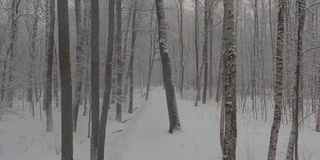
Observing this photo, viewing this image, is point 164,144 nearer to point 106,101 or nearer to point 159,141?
point 159,141

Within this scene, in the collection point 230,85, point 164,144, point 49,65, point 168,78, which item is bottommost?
point 164,144

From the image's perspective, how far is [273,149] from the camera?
7883 mm

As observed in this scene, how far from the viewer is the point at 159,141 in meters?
11.7

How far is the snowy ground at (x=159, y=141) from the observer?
1063 cm

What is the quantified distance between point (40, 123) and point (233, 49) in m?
16.9

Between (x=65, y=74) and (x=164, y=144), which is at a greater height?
(x=65, y=74)

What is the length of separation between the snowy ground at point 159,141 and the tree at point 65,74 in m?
3.17

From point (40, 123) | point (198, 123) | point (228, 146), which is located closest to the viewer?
point (228, 146)

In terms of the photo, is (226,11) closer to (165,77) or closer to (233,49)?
(233,49)

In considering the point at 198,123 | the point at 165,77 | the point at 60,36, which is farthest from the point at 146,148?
the point at 60,36

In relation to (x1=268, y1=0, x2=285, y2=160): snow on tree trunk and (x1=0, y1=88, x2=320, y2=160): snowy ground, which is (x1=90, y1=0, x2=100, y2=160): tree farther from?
(x1=268, y1=0, x2=285, y2=160): snow on tree trunk

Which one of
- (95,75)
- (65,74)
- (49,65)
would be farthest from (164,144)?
(49,65)

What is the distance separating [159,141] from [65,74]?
5367 mm

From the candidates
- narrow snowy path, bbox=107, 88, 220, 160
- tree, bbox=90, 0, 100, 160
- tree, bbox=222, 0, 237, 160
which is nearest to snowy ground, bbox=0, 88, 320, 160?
narrow snowy path, bbox=107, 88, 220, 160
